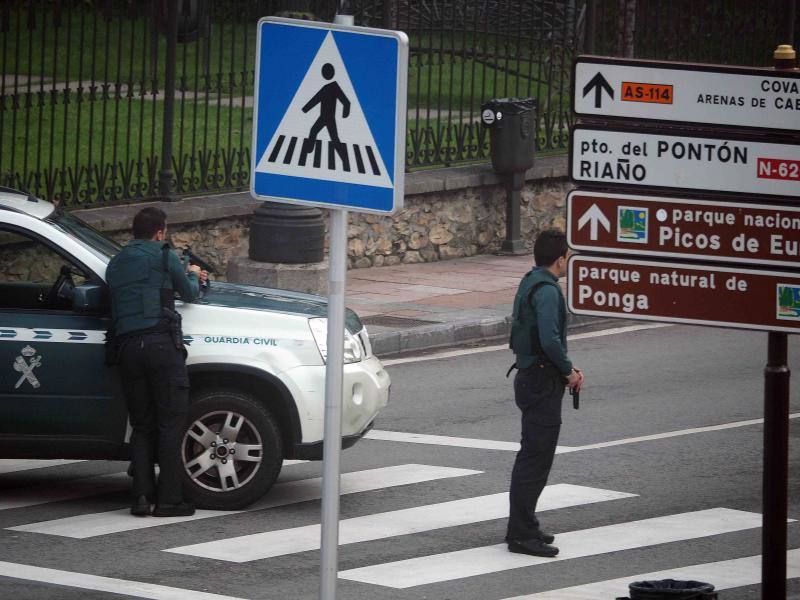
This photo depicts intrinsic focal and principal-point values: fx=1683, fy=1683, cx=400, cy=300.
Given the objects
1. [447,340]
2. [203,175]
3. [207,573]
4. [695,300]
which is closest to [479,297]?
[447,340]

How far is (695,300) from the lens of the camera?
6.05 meters

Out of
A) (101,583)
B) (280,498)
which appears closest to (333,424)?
(101,583)

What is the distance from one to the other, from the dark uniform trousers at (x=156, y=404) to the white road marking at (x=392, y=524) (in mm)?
592

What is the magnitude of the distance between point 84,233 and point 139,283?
103cm

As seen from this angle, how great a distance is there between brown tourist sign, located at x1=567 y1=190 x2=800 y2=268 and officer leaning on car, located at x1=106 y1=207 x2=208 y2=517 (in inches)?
131

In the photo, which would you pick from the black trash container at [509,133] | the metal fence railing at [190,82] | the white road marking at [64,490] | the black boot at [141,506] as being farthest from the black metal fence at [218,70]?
the black boot at [141,506]

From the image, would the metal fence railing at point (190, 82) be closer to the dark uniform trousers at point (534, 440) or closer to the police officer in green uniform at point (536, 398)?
the police officer in green uniform at point (536, 398)

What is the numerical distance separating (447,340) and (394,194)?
31.9 ft

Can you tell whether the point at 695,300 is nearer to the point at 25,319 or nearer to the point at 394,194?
the point at 394,194

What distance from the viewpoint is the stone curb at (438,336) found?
14609 mm

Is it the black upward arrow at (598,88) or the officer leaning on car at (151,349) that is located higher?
the black upward arrow at (598,88)

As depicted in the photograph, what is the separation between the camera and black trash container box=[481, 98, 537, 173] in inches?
758

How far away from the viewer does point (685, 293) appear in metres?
6.05

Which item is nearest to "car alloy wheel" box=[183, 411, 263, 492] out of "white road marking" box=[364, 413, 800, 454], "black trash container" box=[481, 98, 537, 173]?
"white road marking" box=[364, 413, 800, 454]
